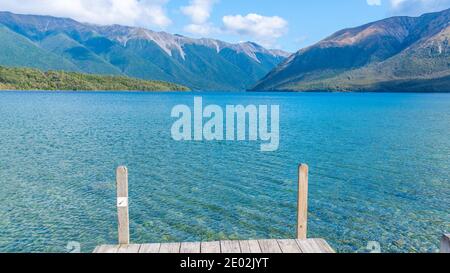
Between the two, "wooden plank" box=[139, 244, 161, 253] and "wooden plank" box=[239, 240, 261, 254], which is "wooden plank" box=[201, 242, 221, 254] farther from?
"wooden plank" box=[139, 244, 161, 253]

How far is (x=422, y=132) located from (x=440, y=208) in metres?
42.3

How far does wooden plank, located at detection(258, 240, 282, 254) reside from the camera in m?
10.8

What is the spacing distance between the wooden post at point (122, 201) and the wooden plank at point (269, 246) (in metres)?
3.98

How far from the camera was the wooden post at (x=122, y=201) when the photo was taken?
10883 millimetres

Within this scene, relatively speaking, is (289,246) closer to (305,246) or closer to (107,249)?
(305,246)

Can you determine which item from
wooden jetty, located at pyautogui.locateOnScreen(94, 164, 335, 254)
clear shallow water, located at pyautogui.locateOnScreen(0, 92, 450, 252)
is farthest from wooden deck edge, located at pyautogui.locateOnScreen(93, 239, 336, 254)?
clear shallow water, located at pyautogui.locateOnScreen(0, 92, 450, 252)

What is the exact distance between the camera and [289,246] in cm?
1132

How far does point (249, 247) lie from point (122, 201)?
3920 millimetres

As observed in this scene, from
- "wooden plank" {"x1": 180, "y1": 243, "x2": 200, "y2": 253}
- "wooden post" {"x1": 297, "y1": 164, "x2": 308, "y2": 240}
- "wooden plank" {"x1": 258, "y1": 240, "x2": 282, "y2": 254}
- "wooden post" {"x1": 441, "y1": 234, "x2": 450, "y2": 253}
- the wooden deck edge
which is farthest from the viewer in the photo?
"wooden post" {"x1": 297, "y1": 164, "x2": 308, "y2": 240}

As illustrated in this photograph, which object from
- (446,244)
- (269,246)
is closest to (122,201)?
(269,246)

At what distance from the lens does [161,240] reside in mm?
17688

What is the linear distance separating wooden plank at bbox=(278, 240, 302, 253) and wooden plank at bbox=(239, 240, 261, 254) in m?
0.72

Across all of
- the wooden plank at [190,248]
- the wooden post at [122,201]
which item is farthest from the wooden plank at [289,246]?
the wooden post at [122,201]
